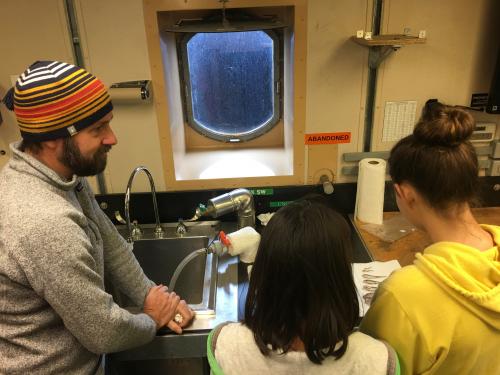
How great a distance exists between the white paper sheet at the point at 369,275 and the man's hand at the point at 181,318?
54 centimetres

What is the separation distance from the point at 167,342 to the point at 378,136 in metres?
1.13

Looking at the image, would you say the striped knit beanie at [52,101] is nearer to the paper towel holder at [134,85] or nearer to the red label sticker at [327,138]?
the paper towel holder at [134,85]

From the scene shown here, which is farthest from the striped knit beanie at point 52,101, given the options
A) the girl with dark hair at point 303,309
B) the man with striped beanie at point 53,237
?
the girl with dark hair at point 303,309

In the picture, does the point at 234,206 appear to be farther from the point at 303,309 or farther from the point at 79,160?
the point at 303,309

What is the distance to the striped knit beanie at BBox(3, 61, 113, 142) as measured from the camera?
0.93 meters

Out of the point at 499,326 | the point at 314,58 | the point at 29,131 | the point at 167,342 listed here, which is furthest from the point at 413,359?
the point at 314,58

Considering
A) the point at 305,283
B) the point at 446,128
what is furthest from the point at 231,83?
the point at 305,283

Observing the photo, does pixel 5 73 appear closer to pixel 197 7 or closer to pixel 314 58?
pixel 197 7

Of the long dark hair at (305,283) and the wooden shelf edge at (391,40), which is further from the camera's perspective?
the wooden shelf edge at (391,40)

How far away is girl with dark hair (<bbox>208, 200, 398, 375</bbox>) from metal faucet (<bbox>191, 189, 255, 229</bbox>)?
83 cm

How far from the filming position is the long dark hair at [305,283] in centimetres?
72

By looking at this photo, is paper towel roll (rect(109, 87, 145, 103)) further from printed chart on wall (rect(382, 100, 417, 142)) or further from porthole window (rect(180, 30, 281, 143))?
printed chart on wall (rect(382, 100, 417, 142))

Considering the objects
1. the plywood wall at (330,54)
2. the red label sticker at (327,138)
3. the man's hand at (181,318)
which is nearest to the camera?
the man's hand at (181,318)

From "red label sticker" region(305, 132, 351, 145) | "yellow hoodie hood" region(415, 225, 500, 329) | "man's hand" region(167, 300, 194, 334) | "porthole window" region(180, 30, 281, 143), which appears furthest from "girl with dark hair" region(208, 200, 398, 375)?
"porthole window" region(180, 30, 281, 143)
